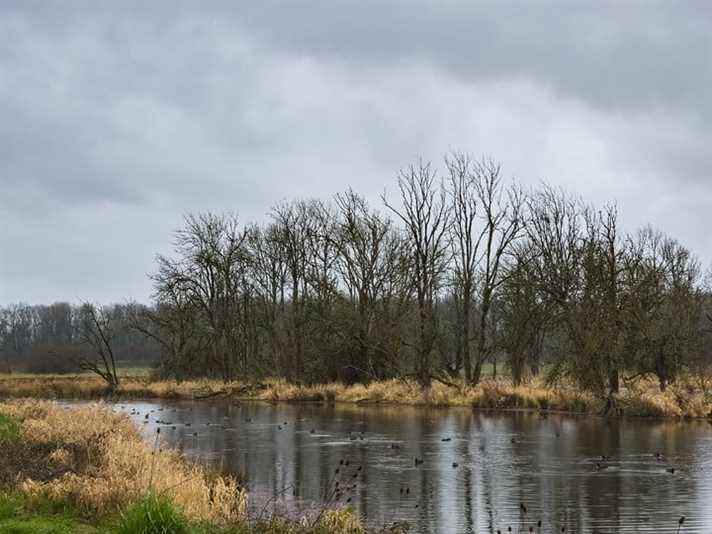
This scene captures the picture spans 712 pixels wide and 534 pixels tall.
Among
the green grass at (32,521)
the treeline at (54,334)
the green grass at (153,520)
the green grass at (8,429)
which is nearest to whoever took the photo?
the green grass at (153,520)

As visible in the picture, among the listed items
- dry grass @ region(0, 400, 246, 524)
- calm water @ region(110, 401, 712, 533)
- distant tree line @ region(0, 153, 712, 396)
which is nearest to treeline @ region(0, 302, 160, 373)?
distant tree line @ region(0, 153, 712, 396)

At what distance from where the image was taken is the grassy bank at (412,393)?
1353 inches

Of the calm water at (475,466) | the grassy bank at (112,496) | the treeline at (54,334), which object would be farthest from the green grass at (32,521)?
the treeline at (54,334)

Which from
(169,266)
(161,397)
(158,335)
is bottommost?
(161,397)

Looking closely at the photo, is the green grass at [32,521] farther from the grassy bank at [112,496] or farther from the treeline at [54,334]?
the treeline at [54,334]

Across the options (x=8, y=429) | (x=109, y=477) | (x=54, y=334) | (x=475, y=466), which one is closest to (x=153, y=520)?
(x=109, y=477)

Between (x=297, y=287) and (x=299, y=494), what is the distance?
4130cm

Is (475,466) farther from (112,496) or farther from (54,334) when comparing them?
(54,334)

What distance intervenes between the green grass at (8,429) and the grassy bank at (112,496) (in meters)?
0.88

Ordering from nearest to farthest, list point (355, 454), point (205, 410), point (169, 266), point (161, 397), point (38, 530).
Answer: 1. point (38, 530)
2. point (355, 454)
3. point (205, 410)
4. point (161, 397)
5. point (169, 266)

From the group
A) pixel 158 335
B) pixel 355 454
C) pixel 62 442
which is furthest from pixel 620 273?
pixel 158 335

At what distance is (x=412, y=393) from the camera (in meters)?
44.6

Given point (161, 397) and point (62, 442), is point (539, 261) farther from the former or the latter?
point (62, 442)

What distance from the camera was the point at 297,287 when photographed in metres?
58.6
